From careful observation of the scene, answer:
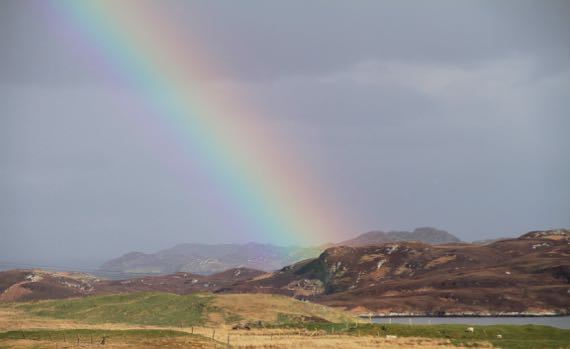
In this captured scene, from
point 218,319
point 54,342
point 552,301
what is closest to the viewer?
point 54,342

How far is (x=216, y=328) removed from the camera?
319 ft

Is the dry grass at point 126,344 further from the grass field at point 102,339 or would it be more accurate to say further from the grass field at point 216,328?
the grass field at point 216,328

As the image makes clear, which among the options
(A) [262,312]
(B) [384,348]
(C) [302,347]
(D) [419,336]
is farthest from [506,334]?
(A) [262,312]

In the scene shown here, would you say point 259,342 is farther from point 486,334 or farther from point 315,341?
point 486,334

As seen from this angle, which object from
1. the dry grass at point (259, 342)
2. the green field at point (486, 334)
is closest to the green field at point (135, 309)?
the dry grass at point (259, 342)

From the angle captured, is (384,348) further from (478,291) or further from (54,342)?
(478,291)

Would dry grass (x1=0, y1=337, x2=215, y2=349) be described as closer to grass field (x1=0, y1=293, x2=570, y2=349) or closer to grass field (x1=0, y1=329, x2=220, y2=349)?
grass field (x1=0, y1=329, x2=220, y2=349)

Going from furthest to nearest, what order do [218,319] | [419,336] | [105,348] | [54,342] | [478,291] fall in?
[478,291]
[218,319]
[419,336]
[54,342]
[105,348]

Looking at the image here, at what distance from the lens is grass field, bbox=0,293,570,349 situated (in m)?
69.8

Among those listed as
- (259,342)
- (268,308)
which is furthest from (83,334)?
(268,308)

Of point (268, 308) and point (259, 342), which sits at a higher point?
point (268, 308)

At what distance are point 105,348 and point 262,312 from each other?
5030 cm

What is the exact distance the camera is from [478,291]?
195000mm

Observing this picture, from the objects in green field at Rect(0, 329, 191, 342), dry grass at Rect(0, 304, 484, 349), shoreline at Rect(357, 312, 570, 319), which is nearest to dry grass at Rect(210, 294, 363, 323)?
dry grass at Rect(0, 304, 484, 349)
